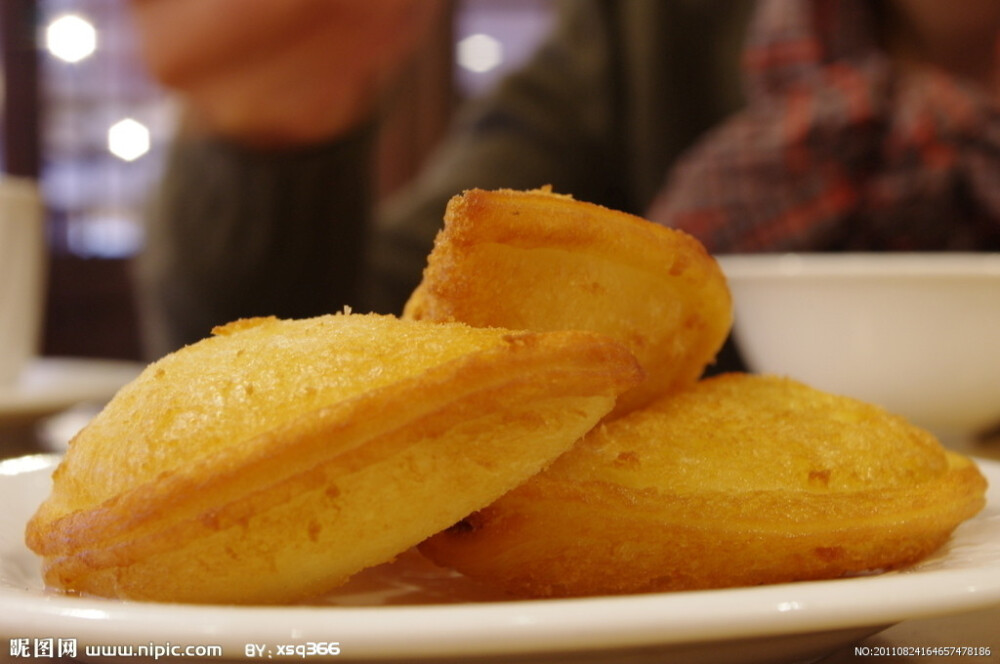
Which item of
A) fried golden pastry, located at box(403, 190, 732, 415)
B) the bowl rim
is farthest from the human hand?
fried golden pastry, located at box(403, 190, 732, 415)

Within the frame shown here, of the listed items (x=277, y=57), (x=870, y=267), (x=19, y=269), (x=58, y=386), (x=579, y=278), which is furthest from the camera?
(x=277, y=57)

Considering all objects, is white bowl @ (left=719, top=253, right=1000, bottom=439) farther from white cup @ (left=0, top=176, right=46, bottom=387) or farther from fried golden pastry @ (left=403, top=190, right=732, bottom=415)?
white cup @ (left=0, top=176, right=46, bottom=387)

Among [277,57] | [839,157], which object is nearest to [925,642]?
[839,157]

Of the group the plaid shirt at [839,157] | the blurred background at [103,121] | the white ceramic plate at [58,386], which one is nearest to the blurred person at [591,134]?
the plaid shirt at [839,157]

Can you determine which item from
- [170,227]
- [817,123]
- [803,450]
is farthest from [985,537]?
[170,227]

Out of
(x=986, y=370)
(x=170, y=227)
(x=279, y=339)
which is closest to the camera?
(x=279, y=339)

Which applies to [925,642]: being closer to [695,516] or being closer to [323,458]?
[695,516]

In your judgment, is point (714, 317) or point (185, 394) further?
point (714, 317)

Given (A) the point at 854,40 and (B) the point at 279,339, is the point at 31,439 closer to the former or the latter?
(B) the point at 279,339
